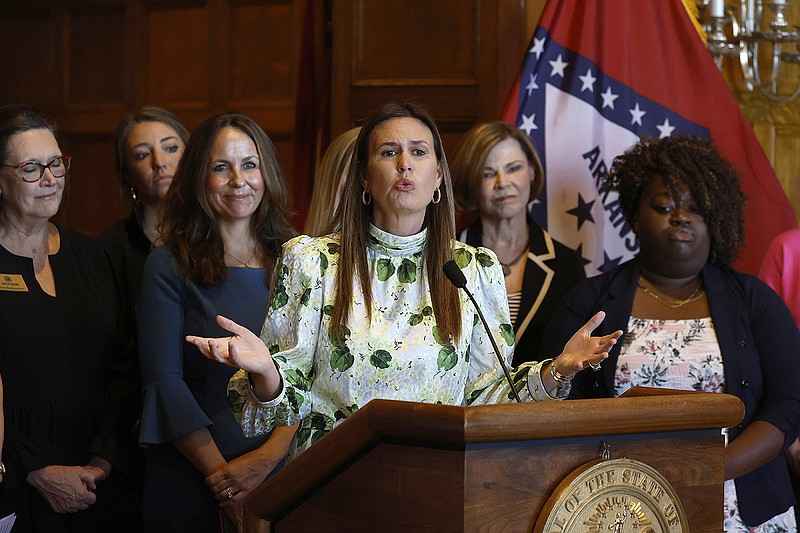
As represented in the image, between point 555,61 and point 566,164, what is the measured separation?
14.2 inches

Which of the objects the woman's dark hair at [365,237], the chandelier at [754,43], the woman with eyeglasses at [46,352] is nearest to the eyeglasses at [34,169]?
the woman with eyeglasses at [46,352]

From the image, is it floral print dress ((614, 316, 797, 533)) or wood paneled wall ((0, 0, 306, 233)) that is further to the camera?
wood paneled wall ((0, 0, 306, 233))

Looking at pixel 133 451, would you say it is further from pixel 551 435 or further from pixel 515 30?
pixel 515 30

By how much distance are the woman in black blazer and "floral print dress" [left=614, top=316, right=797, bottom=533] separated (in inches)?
14.3

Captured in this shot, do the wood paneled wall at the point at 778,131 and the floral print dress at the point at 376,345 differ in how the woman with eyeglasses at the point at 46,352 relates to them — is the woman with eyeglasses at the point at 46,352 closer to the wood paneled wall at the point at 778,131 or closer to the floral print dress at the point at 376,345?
the floral print dress at the point at 376,345

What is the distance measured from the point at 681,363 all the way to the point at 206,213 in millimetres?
1234

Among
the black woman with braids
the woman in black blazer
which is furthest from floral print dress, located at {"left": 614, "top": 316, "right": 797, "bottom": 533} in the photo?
the woman in black blazer

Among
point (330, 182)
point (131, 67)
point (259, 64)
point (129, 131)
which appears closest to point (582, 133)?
point (330, 182)

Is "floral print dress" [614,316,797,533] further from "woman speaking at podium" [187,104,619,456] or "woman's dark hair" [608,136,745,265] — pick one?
"woman speaking at podium" [187,104,619,456]

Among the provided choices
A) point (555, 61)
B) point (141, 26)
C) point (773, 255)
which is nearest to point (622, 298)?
point (773, 255)

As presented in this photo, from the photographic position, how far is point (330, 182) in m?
3.09

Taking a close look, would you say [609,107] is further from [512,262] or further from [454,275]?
[454,275]

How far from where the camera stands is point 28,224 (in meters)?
3.04

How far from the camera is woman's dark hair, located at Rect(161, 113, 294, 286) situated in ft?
9.44
